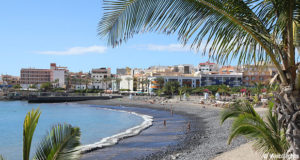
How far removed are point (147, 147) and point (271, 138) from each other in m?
13.7

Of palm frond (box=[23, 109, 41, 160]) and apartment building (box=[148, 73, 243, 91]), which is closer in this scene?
palm frond (box=[23, 109, 41, 160])

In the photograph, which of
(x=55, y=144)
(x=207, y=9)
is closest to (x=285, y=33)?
(x=207, y=9)

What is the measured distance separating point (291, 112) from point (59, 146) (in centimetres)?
219

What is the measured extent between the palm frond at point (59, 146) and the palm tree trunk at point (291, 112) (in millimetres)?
2021

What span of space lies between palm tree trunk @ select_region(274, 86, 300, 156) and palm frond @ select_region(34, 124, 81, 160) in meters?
2.02

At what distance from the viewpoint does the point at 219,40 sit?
2.69m

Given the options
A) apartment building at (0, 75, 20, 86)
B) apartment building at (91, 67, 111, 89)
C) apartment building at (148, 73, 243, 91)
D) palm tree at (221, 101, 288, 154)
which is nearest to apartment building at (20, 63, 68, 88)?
apartment building at (0, 75, 20, 86)

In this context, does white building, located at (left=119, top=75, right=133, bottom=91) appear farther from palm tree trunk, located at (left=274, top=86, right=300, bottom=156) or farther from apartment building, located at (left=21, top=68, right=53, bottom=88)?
palm tree trunk, located at (left=274, top=86, right=300, bottom=156)

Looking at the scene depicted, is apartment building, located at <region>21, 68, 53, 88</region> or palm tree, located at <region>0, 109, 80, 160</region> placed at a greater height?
apartment building, located at <region>21, 68, 53, 88</region>

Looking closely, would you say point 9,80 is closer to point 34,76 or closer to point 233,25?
point 34,76

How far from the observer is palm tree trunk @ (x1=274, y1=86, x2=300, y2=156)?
2508 mm

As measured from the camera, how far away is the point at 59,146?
2613mm

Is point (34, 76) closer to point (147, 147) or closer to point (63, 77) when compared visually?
point (63, 77)

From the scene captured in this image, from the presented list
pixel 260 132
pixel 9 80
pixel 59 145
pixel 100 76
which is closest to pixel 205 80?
pixel 100 76
